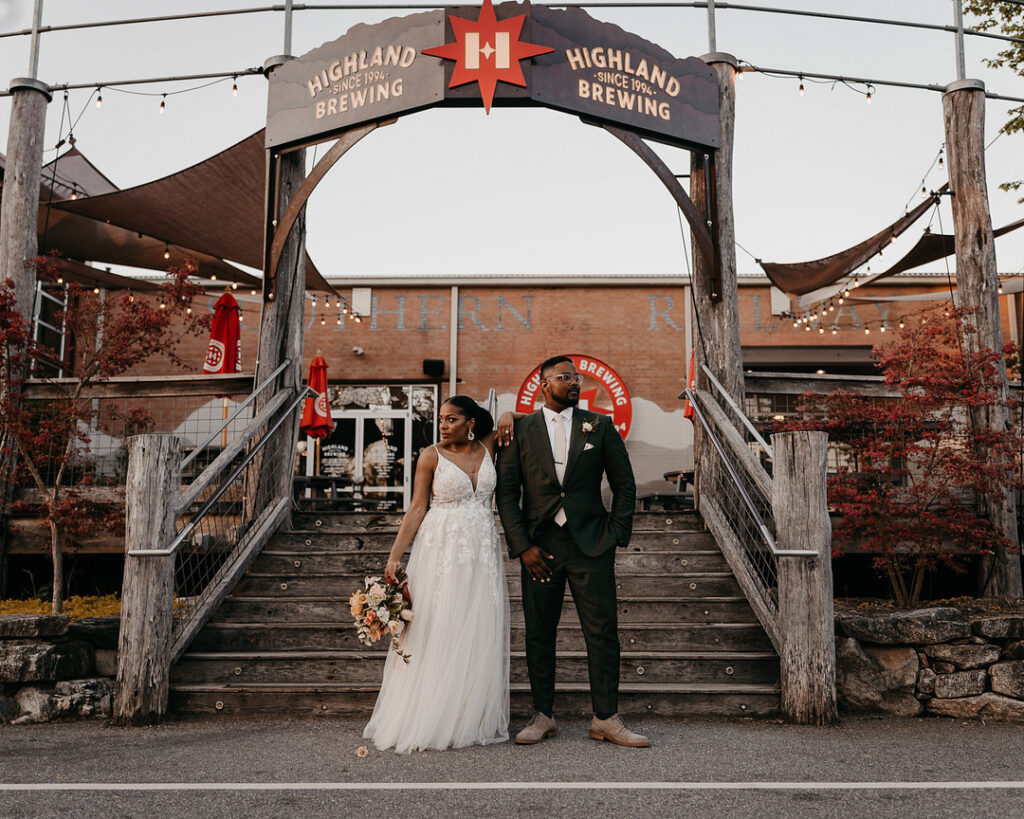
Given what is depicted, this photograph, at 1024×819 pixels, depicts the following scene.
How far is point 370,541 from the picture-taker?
6996 millimetres

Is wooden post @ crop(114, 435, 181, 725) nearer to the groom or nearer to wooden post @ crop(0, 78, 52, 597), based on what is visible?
the groom

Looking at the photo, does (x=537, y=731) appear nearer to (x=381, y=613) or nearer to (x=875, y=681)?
(x=381, y=613)

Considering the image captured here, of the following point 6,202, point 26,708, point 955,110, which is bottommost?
point 26,708

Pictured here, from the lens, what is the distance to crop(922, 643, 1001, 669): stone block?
207 inches

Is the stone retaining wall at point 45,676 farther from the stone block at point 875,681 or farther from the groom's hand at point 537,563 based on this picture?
the stone block at point 875,681

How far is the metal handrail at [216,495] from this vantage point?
508 centimetres

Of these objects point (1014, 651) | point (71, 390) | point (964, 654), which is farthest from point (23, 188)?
point (1014, 651)

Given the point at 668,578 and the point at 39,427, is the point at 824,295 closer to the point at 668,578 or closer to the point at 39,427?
the point at 668,578

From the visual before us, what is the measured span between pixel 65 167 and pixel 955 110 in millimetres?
9674

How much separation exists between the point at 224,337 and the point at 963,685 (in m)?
7.75

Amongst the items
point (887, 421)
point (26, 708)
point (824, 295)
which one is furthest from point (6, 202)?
point (824, 295)

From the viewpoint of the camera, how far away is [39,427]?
316 inches

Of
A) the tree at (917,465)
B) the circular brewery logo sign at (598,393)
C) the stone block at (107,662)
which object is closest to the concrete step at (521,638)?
the stone block at (107,662)

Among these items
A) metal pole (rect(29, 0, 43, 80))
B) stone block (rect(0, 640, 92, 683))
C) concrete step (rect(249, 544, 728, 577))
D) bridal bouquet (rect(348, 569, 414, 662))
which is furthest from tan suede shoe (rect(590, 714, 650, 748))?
metal pole (rect(29, 0, 43, 80))
